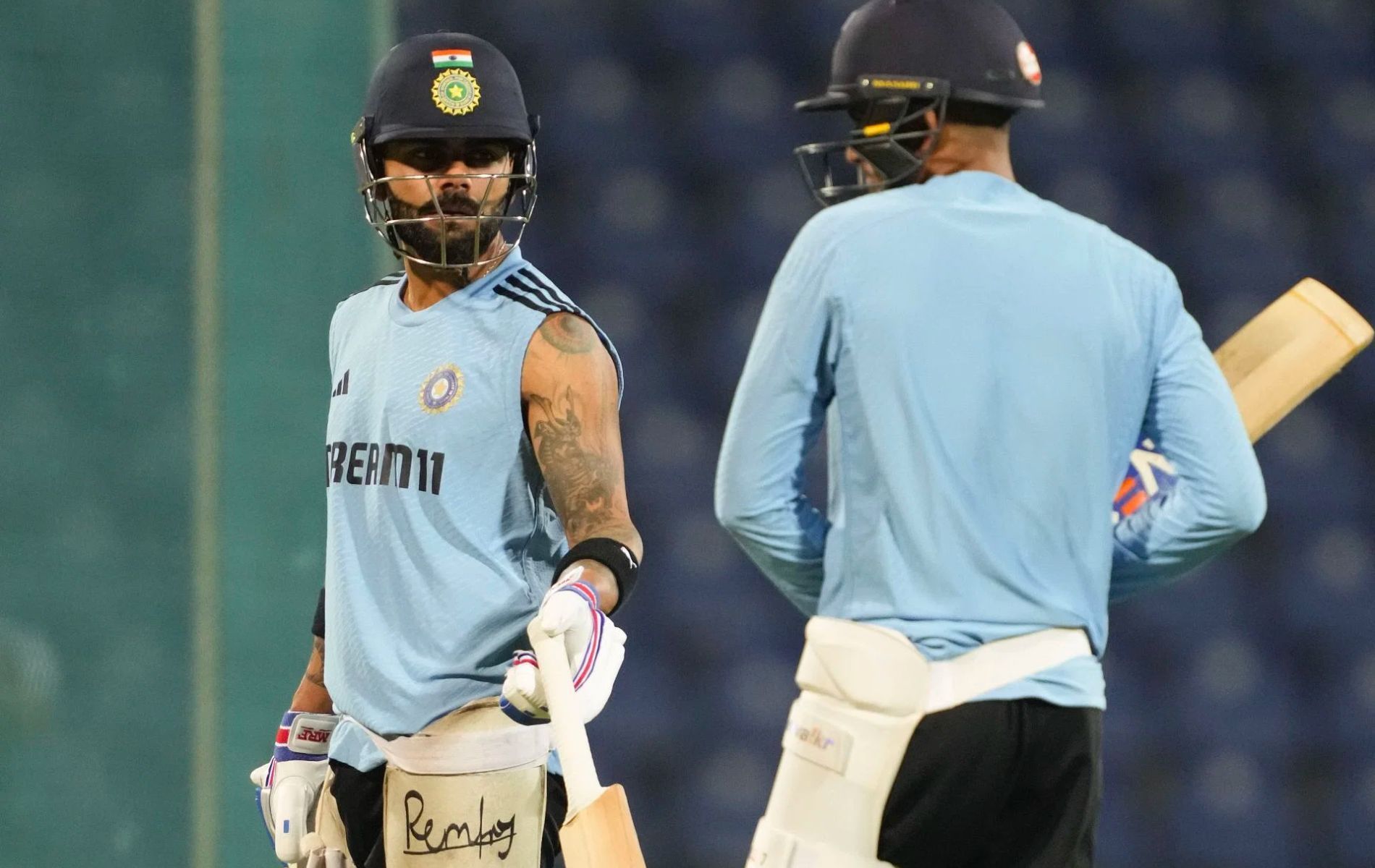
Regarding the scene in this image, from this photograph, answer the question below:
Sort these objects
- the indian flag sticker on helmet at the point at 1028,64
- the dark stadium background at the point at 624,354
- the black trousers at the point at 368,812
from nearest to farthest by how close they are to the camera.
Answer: the indian flag sticker on helmet at the point at 1028,64 → the black trousers at the point at 368,812 → the dark stadium background at the point at 624,354

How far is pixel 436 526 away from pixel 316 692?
33 cm

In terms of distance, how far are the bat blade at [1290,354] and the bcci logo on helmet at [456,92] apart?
83 cm

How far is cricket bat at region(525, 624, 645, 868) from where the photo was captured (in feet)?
6.06

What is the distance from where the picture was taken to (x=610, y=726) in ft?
11.1

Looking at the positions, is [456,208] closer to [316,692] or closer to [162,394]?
[316,692]

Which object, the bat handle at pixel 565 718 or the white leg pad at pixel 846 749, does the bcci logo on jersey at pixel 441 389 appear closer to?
the bat handle at pixel 565 718

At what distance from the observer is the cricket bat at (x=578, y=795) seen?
185 centimetres

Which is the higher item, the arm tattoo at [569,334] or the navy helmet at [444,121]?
the navy helmet at [444,121]

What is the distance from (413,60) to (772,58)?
1391mm

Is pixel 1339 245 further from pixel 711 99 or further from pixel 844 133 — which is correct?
pixel 711 99

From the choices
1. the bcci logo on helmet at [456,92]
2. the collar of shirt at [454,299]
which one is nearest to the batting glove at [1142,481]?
the collar of shirt at [454,299]

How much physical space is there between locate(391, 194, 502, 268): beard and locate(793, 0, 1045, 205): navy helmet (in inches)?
17.2

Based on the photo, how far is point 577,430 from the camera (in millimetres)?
1997

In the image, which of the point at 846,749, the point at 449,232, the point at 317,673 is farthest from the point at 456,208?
the point at 846,749
